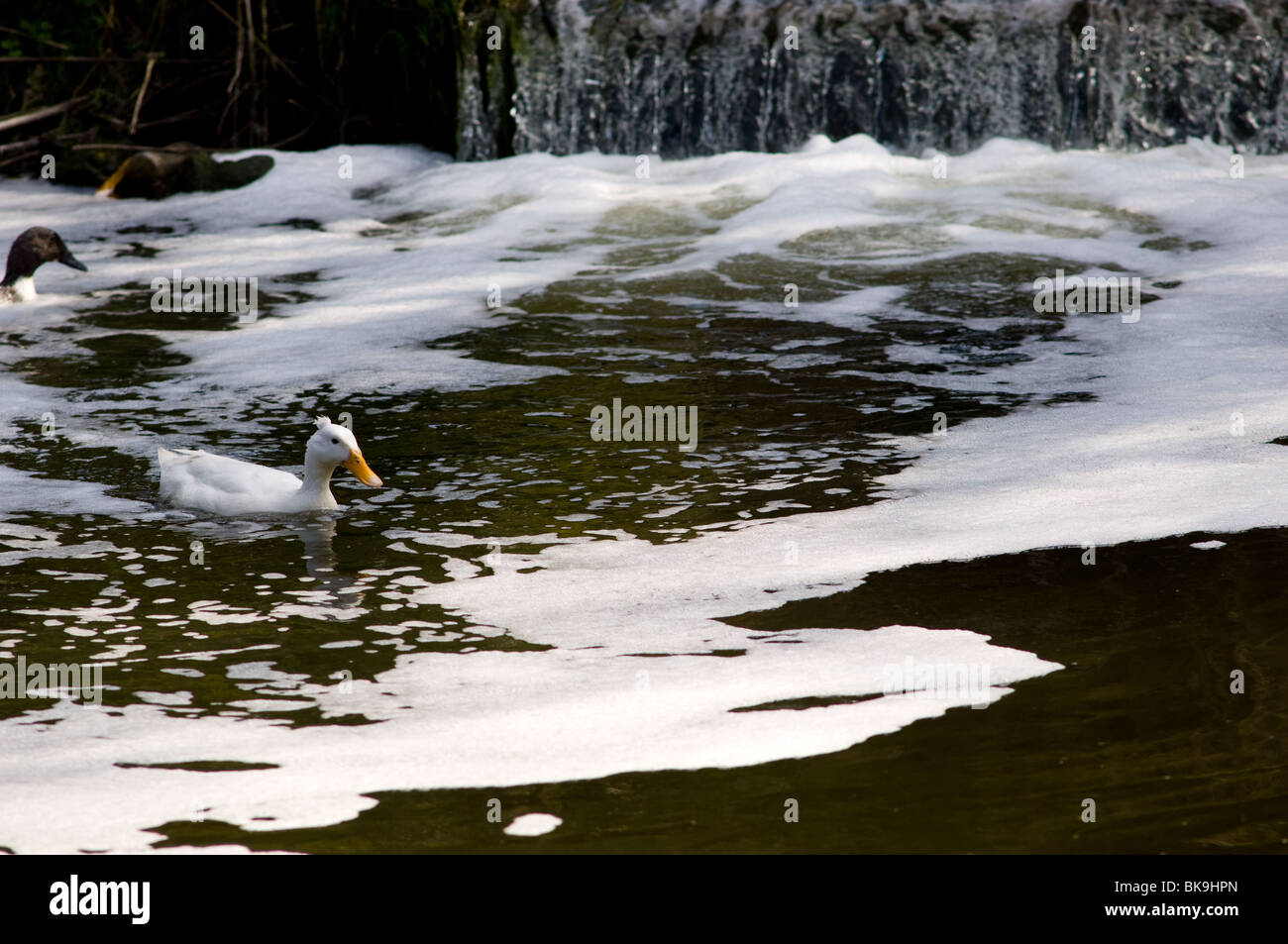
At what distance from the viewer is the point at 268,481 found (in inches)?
187

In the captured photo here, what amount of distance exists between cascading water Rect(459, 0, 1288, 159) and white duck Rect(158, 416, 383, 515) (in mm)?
7463

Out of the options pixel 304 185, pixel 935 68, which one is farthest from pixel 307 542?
pixel 935 68

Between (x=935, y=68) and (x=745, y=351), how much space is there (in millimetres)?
5511

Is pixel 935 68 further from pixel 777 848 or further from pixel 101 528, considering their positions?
pixel 777 848

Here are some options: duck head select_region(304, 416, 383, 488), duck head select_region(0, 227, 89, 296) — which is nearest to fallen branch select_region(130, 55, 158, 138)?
duck head select_region(0, 227, 89, 296)

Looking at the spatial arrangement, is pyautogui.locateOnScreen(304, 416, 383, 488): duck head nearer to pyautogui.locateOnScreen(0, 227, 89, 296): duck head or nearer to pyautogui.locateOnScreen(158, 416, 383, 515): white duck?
pyautogui.locateOnScreen(158, 416, 383, 515): white duck

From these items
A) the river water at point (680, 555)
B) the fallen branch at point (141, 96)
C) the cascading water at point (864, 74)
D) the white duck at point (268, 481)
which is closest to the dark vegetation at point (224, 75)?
the fallen branch at point (141, 96)

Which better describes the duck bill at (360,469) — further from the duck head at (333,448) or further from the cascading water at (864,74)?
the cascading water at (864,74)

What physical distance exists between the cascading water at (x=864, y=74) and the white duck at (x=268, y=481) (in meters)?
7.46

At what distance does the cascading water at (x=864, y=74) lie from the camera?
427 inches

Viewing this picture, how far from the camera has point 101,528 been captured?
15.2 ft

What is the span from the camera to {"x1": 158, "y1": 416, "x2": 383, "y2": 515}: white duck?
182 inches

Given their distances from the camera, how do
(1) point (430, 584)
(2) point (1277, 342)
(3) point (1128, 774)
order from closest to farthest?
(3) point (1128, 774)
(1) point (430, 584)
(2) point (1277, 342)
